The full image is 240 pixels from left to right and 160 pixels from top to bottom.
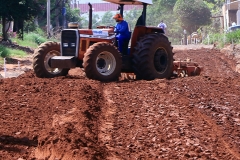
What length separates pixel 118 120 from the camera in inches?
372

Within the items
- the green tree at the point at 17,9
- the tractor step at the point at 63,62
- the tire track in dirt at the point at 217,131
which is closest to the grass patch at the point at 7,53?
the green tree at the point at 17,9

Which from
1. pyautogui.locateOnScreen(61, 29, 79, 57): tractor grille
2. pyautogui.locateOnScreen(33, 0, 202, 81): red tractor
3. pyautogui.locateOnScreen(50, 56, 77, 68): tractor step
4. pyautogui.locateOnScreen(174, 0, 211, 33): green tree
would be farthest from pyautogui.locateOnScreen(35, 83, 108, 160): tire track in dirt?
pyautogui.locateOnScreen(174, 0, 211, 33): green tree

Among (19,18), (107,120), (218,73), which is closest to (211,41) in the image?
(19,18)

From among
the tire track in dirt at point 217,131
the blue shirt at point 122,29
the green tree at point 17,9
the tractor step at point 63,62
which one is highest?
the green tree at point 17,9

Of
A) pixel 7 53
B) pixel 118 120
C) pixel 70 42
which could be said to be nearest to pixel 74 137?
pixel 118 120

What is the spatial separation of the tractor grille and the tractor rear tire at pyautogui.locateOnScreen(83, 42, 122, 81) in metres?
0.82

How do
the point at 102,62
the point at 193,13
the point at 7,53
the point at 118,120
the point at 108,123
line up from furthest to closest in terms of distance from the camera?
the point at 193,13
the point at 7,53
the point at 102,62
the point at 118,120
the point at 108,123

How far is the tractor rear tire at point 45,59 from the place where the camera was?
15.1 m

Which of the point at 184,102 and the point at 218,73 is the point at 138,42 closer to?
the point at 184,102

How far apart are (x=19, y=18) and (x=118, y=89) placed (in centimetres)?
2157

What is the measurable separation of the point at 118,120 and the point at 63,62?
528 cm

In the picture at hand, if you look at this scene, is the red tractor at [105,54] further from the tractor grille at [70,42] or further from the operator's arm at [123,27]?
the operator's arm at [123,27]

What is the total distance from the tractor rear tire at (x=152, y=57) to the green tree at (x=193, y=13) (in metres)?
46.9

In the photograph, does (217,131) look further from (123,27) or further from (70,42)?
(70,42)
